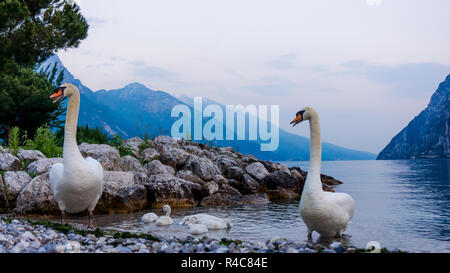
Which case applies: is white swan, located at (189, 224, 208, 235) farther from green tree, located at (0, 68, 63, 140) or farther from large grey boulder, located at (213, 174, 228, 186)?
green tree, located at (0, 68, 63, 140)

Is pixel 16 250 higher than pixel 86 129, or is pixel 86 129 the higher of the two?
pixel 86 129

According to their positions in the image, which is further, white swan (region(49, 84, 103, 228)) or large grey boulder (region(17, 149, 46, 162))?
large grey boulder (region(17, 149, 46, 162))

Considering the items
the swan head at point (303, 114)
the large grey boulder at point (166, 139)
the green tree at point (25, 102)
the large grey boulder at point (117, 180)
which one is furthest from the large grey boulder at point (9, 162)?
the green tree at point (25, 102)

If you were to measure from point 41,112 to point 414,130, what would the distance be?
5303 inches

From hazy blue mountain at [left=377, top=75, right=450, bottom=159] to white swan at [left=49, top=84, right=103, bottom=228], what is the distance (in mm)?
128339

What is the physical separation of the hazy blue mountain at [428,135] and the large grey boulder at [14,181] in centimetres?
12681

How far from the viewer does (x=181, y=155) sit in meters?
17.9

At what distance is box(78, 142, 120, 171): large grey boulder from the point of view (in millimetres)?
14008

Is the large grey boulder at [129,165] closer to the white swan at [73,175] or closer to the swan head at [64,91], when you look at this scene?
the white swan at [73,175]

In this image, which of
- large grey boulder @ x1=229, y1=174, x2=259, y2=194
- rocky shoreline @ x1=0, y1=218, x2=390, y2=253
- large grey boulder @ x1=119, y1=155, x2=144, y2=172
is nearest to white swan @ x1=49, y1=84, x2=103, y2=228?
rocky shoreline @ x1=0, y1=218, x2=390, y2=253
